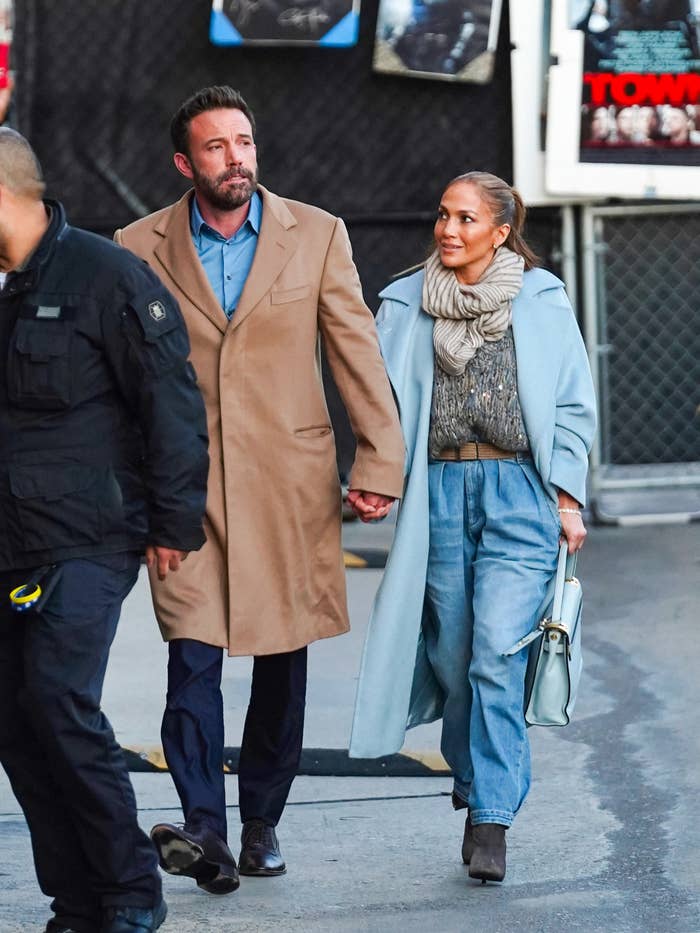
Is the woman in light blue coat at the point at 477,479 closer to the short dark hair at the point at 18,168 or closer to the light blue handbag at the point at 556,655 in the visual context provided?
the light blue handbag at the point at 556,655

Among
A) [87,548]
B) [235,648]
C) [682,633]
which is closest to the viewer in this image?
[87,548]

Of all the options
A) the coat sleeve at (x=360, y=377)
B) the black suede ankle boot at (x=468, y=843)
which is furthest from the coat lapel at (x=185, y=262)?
the black suede ankle boot at (x=468, y=843)

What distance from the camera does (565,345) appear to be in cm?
482

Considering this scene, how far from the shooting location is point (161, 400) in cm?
384

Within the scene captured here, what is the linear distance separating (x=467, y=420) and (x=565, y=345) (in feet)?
1.11

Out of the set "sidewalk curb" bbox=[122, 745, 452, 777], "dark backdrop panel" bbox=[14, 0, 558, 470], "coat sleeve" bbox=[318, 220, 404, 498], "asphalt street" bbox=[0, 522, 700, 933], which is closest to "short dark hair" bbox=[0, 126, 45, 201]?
"coat sleeve" bbox=[318, 220, 404, 498]

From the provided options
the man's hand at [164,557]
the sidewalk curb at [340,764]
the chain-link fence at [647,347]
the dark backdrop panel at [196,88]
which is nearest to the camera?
the man's hand at [164,557]

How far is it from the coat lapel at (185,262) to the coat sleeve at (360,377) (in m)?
0.29

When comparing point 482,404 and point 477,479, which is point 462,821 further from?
point 482,404

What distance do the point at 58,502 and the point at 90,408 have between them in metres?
0.21

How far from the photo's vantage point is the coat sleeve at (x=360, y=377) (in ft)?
15.4

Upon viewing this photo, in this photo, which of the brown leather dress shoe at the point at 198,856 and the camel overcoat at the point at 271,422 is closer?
the brown leather dress shoe at the point at 198,856

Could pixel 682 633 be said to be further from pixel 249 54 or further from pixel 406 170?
pixel 249 54

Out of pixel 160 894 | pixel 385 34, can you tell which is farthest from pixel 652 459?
pixel 160 894
